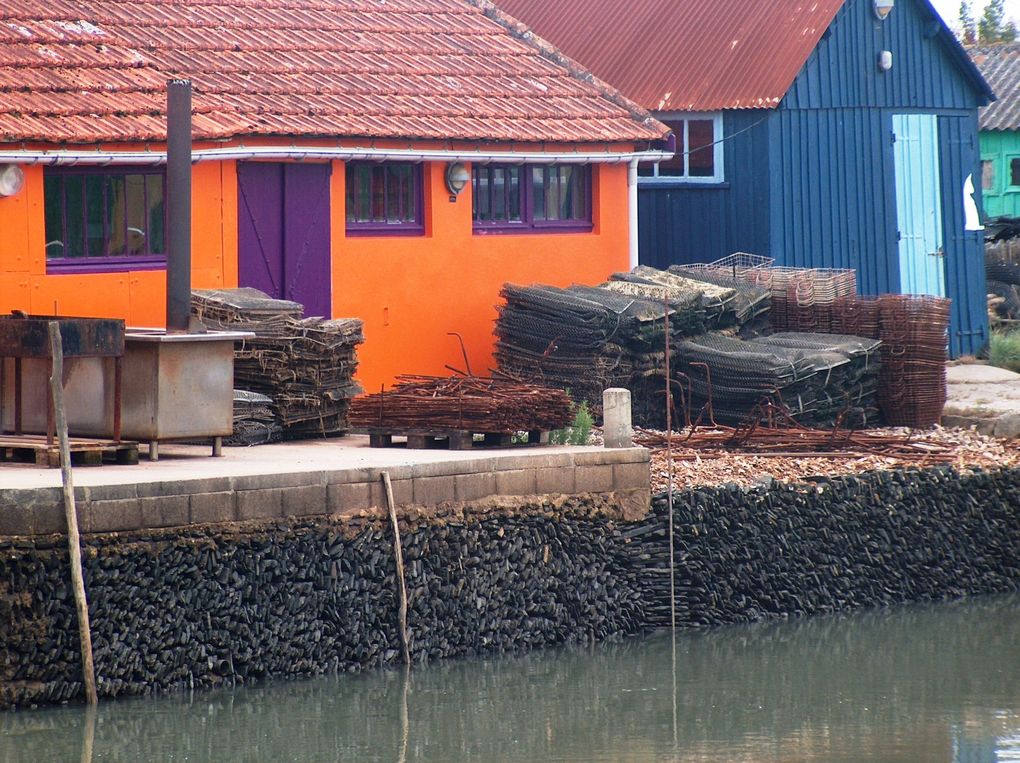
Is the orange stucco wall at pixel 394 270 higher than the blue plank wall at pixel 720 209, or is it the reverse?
the blue plank wall at pixel 720 209

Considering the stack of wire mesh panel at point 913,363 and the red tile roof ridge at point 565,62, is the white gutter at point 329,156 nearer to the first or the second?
the red tile roof ridge at point 565,62

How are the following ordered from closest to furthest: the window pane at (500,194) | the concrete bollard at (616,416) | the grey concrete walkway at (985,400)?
the concrete bollard at (616,416)
the grey concrete walkway at (985,400)
the window pane at (500,194)

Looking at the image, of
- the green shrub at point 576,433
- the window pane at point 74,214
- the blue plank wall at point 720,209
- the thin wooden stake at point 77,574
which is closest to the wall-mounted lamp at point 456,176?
the green shrub at point 576,433

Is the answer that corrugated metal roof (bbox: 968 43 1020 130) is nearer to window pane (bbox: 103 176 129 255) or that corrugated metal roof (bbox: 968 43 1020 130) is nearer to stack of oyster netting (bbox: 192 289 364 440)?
stack of oyster netting (bbox: 192 289 364 440)

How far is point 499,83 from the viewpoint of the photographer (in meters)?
20.6

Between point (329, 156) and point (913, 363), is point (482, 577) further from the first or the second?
point (913, 363)

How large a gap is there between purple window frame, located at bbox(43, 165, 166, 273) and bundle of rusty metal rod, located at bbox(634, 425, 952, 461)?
459 cm

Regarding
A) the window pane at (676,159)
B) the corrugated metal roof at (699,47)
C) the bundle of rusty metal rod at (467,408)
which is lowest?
the bundle of rusty metal rod at (467,408)

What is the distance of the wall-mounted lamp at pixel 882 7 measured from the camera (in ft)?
76.7

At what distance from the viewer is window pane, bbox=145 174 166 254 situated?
55.8 feet

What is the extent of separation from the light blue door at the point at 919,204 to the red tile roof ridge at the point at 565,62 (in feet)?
12.5

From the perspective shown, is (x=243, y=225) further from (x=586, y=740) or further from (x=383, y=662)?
(x=586, y=740)

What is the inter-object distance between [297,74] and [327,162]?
122 centimetres


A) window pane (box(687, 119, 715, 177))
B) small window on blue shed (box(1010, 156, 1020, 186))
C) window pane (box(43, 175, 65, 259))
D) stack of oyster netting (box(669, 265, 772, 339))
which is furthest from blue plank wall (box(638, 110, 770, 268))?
small window on blue shed (box(1010, 156, 1020, 186))
